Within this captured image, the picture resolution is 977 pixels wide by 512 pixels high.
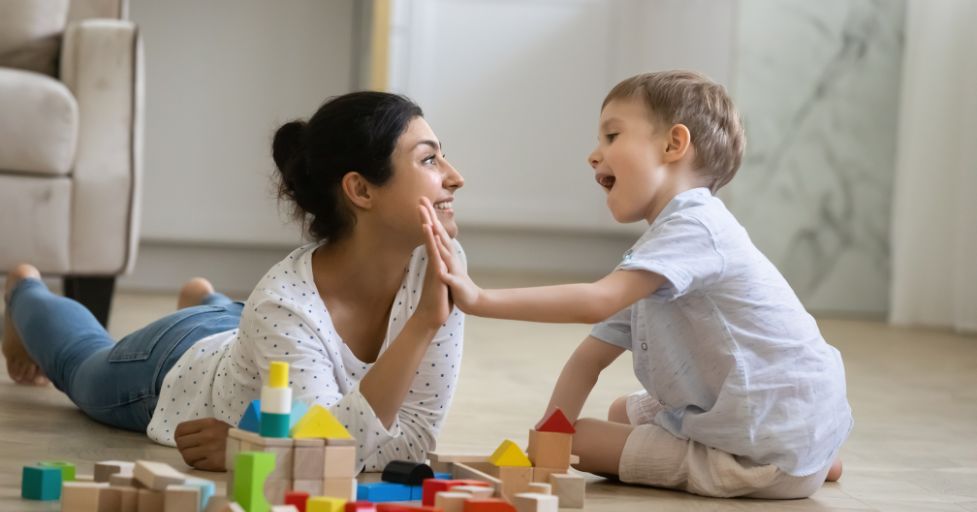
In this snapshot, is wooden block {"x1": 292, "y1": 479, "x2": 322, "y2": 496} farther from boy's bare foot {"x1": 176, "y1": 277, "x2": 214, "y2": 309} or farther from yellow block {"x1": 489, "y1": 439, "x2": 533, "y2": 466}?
boy's bare foot {"x1": 176, "y1": 277, "x2": 214, "y2": 309}

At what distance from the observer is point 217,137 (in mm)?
3330

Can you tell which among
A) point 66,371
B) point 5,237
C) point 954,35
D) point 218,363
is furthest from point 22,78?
point 954,35

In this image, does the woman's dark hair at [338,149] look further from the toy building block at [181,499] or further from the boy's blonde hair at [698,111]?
the toy building block at [181,499]

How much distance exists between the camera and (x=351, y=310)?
1291 mm

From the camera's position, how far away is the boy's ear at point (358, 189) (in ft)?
4.14

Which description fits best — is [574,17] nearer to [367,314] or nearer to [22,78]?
[22,78]

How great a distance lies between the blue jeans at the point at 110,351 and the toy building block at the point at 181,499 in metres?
0.54

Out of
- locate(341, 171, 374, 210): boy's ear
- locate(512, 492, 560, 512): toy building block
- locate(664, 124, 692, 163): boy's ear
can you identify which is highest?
locate(664, 124, 692, 163): boy's ear

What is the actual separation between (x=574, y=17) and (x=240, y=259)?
112 cm

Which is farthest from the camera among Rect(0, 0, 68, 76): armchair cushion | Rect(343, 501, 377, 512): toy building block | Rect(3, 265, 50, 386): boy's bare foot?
Rect(0, 0, 68, 76): armchair cushion

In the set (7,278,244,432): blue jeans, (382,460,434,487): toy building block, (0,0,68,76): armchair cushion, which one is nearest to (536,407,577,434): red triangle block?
(382,460,434,487): toy building block

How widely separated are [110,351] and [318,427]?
660 millimetres

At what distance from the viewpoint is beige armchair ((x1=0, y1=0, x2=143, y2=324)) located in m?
2.12

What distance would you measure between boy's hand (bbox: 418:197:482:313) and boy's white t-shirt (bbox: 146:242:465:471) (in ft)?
0.41
